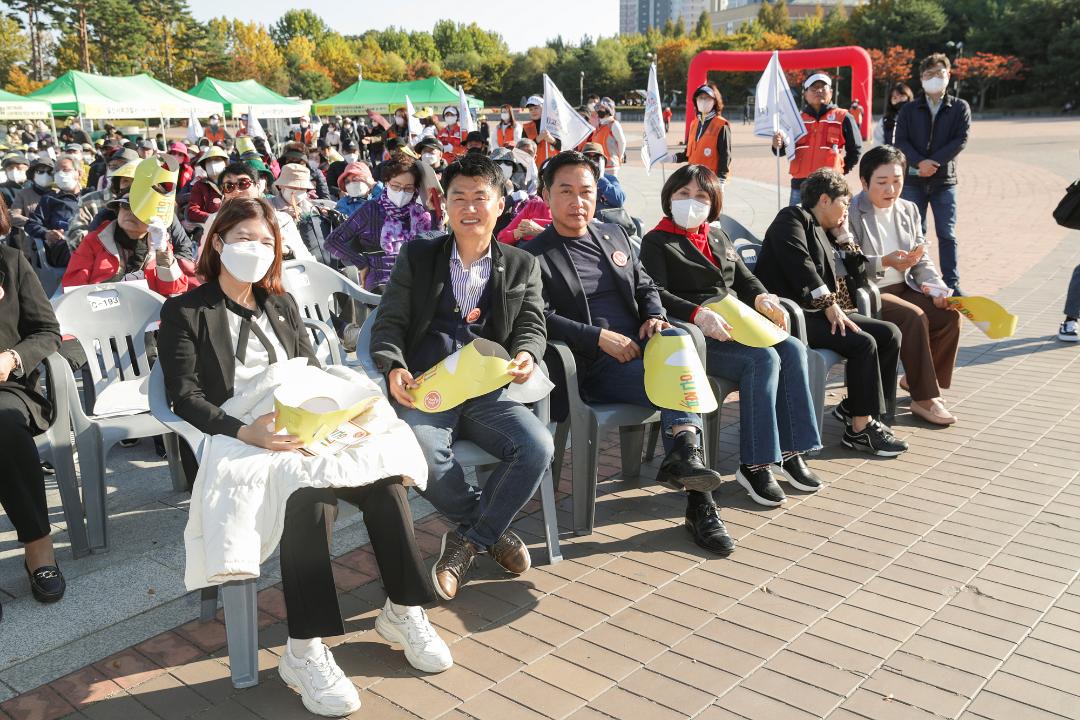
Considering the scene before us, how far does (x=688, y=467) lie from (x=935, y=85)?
5766 mm

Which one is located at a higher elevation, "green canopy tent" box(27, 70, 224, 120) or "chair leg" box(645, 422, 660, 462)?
"green canopy tent" box(27, 70, 224, 120)

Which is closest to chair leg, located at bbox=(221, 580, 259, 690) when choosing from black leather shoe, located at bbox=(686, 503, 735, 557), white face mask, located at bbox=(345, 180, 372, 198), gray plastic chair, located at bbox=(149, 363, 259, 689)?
gray plastic chair, located at bbox=(149, 363, 259, 689)

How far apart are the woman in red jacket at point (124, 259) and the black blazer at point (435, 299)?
196 centimetres

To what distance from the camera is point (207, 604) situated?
3.25m

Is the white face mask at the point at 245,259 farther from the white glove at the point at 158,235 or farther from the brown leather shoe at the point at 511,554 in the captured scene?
the white glove at the point at 158,235

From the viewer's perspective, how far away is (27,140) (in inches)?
1052

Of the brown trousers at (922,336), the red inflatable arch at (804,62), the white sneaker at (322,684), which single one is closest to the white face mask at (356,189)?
the brown trousers at (922,336)

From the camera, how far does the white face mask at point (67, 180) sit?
9.26 m

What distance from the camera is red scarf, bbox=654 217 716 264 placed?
4.61 m

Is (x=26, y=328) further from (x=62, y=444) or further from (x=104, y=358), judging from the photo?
(x=104, y=358)

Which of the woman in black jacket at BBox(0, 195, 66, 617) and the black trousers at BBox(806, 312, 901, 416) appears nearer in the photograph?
the woman in black jacket at BBox(0, 195, 66, 617)

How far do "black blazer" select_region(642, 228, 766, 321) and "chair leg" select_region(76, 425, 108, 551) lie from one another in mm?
2719

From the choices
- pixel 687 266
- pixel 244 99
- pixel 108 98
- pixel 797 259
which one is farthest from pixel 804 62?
pixel 244 99

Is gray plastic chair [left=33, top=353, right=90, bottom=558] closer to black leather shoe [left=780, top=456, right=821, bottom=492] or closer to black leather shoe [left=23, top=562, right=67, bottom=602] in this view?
black leather shoe [left=23, top=562, right=67, bottom=602]
